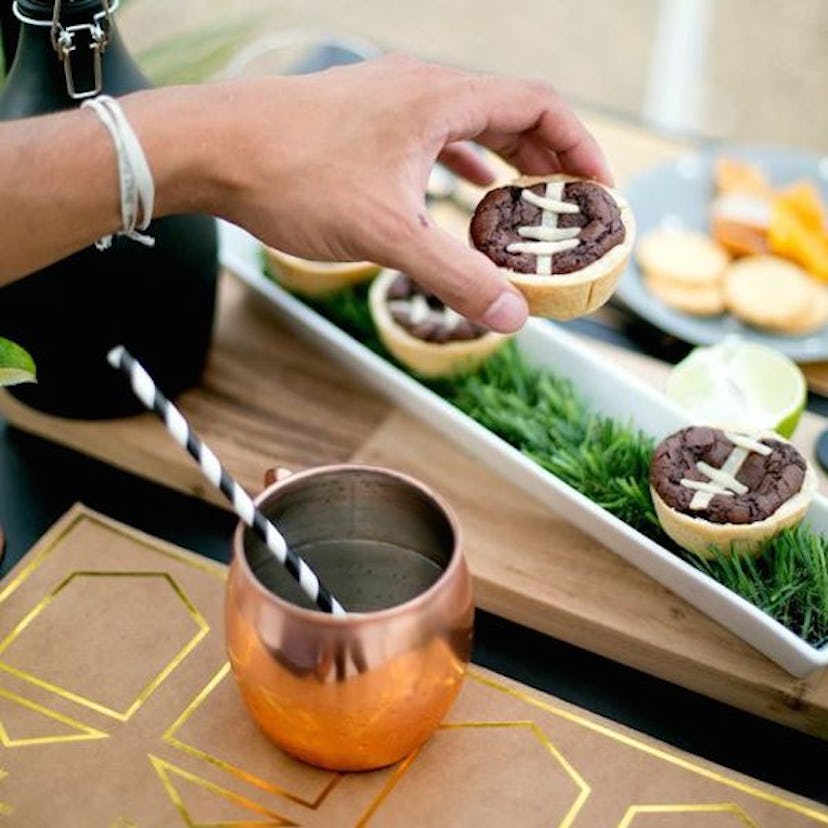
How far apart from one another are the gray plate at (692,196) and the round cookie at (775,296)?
14 mm

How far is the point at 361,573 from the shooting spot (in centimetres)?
82

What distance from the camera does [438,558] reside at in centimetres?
79

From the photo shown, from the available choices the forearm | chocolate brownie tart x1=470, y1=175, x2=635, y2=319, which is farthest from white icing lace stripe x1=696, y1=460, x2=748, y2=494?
the forearm

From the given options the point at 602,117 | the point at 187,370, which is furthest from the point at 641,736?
the point at 602,117

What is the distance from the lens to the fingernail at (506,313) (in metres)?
0.83

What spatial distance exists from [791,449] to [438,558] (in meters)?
0.30

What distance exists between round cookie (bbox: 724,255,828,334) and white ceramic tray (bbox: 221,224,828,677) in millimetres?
183

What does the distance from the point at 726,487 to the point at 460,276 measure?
0.84ft

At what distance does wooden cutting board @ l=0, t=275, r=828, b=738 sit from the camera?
2.91 feet

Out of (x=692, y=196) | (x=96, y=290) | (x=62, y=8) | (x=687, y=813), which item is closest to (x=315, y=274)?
(x=96, y=290)

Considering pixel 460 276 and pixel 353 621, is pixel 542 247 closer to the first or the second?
pixel 460 276

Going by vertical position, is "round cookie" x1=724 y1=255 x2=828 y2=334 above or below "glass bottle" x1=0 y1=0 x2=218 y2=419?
below

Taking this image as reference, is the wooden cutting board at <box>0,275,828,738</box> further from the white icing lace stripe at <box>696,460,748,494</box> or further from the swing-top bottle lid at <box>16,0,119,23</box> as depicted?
the swing-top bottle lid at <box>16,0,119,23</box>

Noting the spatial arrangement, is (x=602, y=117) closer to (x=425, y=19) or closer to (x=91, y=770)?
(x=91, y=770)
